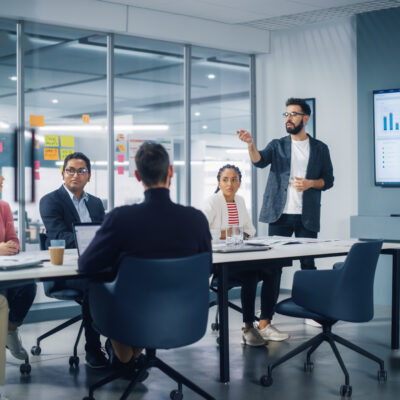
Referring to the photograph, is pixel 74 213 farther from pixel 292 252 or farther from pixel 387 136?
pixel 387 136

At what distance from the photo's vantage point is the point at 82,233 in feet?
10.3

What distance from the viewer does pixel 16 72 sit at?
204 inches

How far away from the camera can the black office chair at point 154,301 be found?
8.23 feet

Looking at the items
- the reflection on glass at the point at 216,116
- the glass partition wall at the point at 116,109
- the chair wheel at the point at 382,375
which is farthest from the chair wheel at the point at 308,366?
the reflection on glass at the point at 216,116

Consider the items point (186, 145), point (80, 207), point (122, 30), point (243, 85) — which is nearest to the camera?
point (80, 207)

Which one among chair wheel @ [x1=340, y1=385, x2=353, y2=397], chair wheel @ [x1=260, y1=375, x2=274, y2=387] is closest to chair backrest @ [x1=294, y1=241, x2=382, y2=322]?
chair wheel @ [x1=340, y1=385, x2=353, y2=397]

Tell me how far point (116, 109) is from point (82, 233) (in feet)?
9.20

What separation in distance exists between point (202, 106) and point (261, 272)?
261 centimetres

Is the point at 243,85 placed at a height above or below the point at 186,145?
above

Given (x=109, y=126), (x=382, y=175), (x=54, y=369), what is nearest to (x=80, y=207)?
(x=54, y=369)

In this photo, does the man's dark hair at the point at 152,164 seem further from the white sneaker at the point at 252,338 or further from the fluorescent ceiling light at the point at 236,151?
the fluorescent ceiling light at the point at 236,151

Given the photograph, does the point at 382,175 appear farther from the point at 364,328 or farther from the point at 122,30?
the point at 122,30

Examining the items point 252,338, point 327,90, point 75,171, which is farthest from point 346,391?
point 327,90

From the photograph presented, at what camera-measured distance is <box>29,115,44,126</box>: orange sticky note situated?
208 inches
